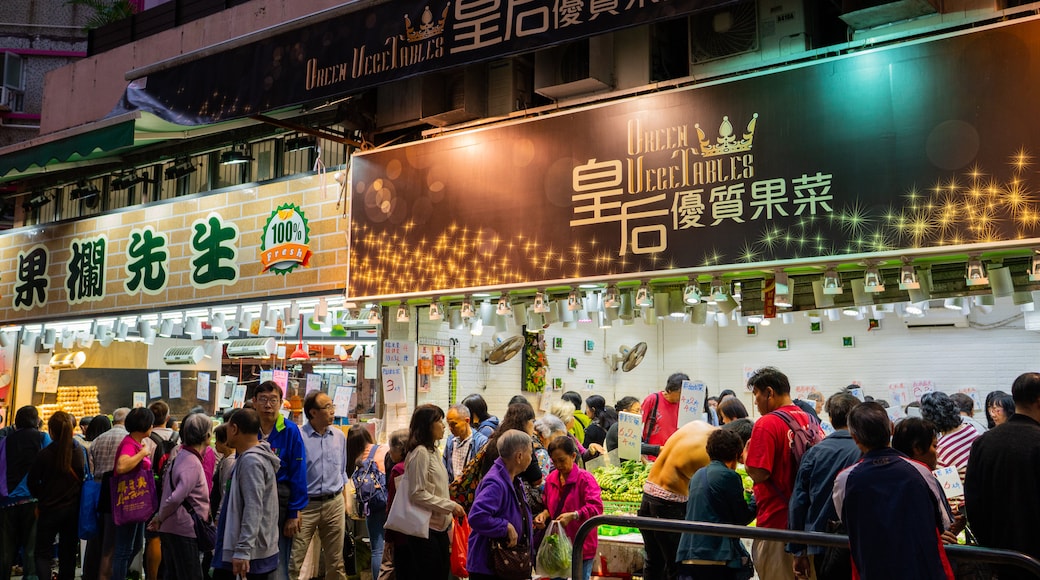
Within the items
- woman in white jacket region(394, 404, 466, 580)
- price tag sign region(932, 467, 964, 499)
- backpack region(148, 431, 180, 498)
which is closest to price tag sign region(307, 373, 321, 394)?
backpack region(148, 431, 180, 498)

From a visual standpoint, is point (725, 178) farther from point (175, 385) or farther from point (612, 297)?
point (175, 385)

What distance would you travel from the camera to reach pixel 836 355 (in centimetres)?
1416

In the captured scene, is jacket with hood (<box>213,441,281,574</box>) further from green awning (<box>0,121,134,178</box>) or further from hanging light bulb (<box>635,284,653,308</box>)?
green awning (<box>0,121,134,178</box>)

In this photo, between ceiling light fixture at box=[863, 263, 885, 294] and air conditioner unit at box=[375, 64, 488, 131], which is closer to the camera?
ceiling light fixture at box=[863, 263, 885, 294]

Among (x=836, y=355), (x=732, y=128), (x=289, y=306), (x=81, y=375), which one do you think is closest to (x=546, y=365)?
(x=289, y=306)

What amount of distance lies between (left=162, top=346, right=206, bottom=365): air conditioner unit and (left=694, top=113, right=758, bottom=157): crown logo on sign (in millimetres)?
9478

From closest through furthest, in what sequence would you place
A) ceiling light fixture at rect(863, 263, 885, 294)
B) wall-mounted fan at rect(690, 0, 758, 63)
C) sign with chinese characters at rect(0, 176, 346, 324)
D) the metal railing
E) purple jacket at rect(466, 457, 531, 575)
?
the metal railing
purple jacket at rect(466, 457, 531, 575)
ceiling light fixture at rect(863, 263, 885, 294)
wall-mounted fan at rect(690, 0, 758, 63)
sign with chinese characters at rect(0, 176, 346, 324)

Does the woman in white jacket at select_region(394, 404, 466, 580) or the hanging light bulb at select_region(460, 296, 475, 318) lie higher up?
the hanging light bulb at select_region(460, 296, 475, 318)

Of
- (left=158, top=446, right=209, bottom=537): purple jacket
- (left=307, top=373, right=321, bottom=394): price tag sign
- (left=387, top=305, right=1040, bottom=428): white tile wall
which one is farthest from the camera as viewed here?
(left=387, top=305, right=1040, bottom=428): white tile wall

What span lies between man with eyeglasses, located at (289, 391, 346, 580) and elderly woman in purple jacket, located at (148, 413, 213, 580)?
92cm

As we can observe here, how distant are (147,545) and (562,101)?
5.96 metres

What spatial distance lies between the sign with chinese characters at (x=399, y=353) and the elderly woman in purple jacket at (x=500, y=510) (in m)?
3.56

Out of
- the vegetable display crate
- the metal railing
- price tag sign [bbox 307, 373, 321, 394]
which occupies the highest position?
price tag sign [bbox 307, 373, 321, 394]

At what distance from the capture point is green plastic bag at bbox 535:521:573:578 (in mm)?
5879
